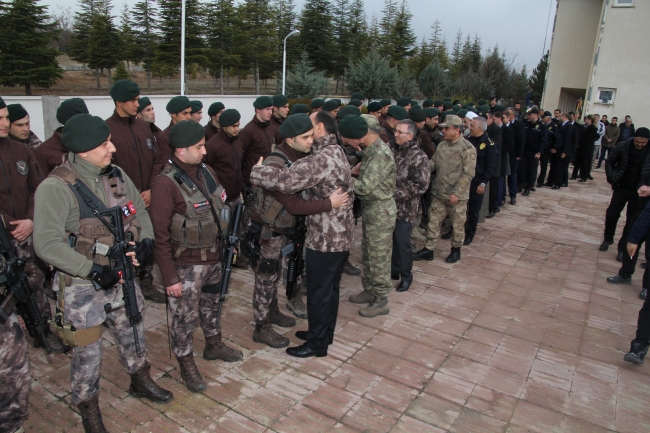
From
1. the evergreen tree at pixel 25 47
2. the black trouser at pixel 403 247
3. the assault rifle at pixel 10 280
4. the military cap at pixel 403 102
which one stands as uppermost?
the evergreen tree at pixel 25 47

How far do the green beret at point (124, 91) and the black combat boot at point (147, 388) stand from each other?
2.43 metres

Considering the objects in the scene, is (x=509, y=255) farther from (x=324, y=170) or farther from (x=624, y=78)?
(x=624, y=78)

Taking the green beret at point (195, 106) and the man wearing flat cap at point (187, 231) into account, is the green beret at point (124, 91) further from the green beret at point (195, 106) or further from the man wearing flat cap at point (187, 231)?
the man wearing flat cap at point (187, 231)

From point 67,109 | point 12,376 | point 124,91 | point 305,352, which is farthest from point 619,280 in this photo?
point 67,109

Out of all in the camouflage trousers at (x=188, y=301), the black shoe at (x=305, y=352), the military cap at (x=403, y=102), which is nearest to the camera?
the camouflage trousers at (x=188, y=301)

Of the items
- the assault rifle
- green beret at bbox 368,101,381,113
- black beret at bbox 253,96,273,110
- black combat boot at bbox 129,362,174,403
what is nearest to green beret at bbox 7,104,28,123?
the assault rifle

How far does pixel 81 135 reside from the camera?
2547mm

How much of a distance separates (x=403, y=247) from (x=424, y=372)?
1.68 m

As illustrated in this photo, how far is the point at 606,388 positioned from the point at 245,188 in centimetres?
415

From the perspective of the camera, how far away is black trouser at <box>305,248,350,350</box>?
344 centimetres

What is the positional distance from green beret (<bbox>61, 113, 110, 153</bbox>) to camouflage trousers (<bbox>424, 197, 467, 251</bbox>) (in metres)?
4.33

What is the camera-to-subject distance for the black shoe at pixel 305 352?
3629mm

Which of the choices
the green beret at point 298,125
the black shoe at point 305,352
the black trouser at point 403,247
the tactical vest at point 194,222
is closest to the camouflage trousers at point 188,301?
the tactical vest at point 194,222

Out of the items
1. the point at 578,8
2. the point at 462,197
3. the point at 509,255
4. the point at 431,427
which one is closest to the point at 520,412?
the point at 431,427
